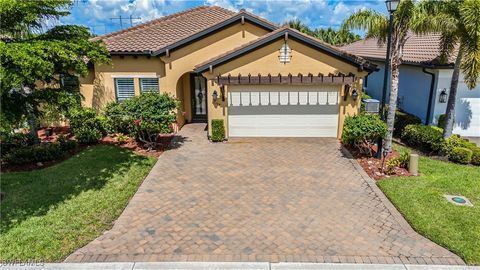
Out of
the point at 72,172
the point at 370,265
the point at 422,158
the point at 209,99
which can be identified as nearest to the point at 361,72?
the point at 422,158

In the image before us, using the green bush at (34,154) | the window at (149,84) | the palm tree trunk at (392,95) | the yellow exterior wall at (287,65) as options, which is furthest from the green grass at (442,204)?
the green bush at (34,154)

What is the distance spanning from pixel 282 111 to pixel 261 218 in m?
7.77

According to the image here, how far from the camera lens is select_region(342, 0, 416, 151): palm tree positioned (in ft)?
39.3

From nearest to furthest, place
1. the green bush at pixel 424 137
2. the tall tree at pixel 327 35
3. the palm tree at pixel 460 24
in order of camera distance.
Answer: the palm tree at pixel 460 24 → the green bush at pixel 424 137 → the tall tree at pixel 327 35

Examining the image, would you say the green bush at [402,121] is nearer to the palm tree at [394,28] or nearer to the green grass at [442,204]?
the palm tree at [394,28]

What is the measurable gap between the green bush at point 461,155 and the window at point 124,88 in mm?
14419

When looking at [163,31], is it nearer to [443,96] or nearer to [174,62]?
[174,62]

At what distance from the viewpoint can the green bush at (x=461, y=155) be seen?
1269 cm

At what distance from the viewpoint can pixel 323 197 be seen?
1002 centimetres

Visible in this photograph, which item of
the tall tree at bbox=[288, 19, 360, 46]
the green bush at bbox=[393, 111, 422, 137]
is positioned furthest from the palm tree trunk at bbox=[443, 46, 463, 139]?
the tall tree at bbox=[288, 19, 360, 46]

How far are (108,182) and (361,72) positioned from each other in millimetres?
10997

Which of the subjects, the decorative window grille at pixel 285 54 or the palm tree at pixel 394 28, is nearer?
the palm tree at pixel 394 28

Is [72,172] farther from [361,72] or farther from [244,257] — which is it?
[361,72]

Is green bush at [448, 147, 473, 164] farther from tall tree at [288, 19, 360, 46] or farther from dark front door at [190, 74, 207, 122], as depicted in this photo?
tall tree at [288, 19, 360, 46]
